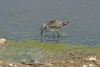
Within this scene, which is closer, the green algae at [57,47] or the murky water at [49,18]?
the green algae at [57,47]

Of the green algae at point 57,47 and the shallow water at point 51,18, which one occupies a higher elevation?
the shallow water at point 51,18

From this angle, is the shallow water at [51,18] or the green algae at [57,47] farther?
the shallow water at [51,18]

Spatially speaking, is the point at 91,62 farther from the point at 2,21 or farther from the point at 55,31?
the point at 2,21

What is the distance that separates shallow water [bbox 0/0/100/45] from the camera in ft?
38.3

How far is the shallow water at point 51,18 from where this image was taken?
11672mm

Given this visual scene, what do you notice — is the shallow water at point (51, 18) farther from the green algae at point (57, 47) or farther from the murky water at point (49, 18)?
the green algae at point (57, 47)

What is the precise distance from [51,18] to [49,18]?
147mm

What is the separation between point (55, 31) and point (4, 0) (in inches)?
325

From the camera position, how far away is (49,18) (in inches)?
552

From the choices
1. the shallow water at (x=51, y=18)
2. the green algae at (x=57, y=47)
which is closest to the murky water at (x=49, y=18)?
the shallow water at (x=51, y=18)

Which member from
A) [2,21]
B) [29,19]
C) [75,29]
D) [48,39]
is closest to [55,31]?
[48,39]

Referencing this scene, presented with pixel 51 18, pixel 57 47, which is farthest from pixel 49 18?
pixel 57 47

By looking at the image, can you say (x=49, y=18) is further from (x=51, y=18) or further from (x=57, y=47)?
(x=57, y=47)

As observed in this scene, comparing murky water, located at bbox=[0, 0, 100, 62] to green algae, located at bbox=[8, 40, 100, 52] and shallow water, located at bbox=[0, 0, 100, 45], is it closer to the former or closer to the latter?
shallow water, located at bbox=[0, 0, 100, 45]
